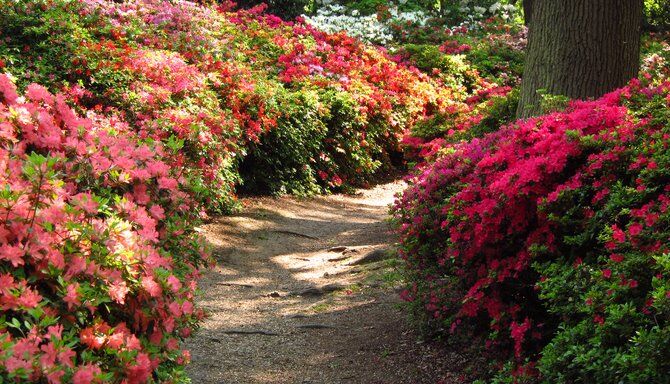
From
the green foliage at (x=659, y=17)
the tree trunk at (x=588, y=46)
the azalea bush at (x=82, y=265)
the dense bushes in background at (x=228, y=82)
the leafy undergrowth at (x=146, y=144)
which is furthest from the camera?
the green foliage at (x=659, y=17)

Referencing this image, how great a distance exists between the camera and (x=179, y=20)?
11.6 meters

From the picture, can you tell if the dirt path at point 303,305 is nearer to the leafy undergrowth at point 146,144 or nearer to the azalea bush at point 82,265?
the leafy undergrowth at point 146,144

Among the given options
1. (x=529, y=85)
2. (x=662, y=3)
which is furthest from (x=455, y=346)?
(x=662, y=3)

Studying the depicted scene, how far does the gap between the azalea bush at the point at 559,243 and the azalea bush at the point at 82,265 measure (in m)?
1.70

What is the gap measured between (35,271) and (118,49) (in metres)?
7.05

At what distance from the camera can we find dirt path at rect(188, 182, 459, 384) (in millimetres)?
5195

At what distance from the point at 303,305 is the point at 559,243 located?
337 cm

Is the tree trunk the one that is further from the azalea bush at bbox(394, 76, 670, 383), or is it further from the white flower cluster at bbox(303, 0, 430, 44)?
the white flower cluster at bbox(303, 0, 430, 44)

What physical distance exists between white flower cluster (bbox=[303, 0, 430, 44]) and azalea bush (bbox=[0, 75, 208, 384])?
14.7m

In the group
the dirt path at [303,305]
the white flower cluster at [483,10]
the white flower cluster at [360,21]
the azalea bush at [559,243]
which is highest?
the white flower cluster at [483,10]

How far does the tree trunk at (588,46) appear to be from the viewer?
22.0 feet

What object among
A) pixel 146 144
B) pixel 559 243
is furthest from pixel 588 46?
pixel 146 144

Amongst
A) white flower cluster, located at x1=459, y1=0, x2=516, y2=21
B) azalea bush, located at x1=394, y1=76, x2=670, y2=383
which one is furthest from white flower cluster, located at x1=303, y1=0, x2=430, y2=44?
azalea bush, located at x1=394, y1=76, x2=670, y2=383

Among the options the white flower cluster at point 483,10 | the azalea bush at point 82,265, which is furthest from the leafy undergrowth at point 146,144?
the white flower cluster at point 483,10
